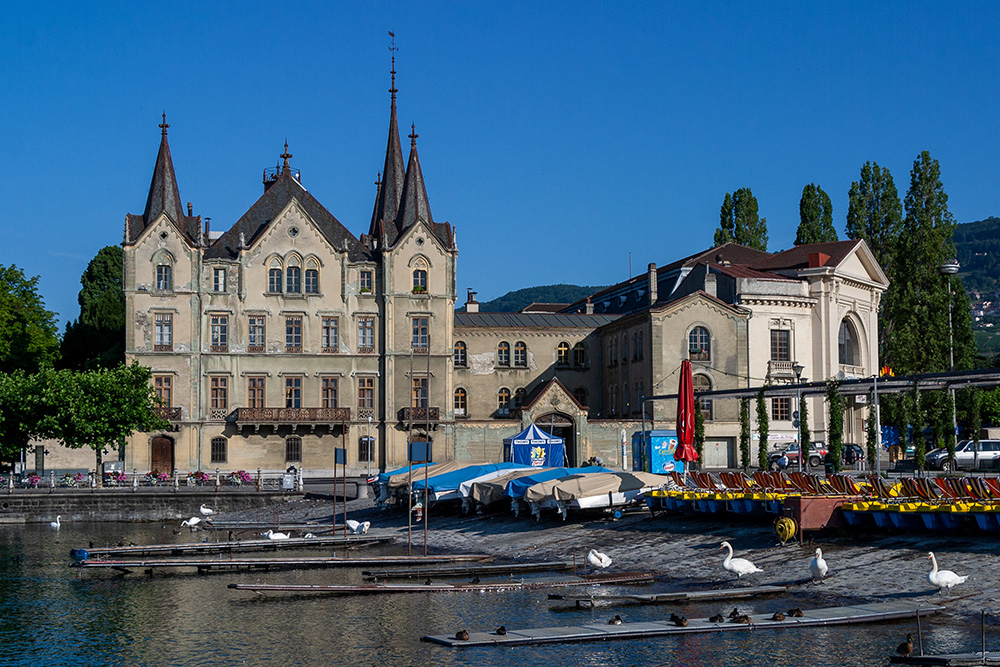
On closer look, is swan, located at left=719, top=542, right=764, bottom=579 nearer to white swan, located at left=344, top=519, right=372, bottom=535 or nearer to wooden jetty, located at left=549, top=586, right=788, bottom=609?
wooden jetty, located at left=549, top=586, right=788, bottom=609

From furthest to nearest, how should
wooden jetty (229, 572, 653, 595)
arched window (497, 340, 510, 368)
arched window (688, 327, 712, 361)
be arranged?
arched window (497, 340, 510, 368), arched window (688, 327, 712, 361), wooden jetty (229, 572, 653, 595)

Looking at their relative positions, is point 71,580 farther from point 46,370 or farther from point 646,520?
point 46,370

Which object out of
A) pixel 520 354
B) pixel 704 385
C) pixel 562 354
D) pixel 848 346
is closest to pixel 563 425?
pixel 520 354

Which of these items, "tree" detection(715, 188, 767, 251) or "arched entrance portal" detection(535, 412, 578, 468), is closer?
"arched entrance portal" detection(535, 412, 578, 468)

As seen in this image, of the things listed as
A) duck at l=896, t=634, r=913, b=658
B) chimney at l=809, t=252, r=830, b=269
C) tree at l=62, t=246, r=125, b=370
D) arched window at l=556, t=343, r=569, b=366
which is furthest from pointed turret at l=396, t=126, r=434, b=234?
duck at l=896, t=634, r=913, b=658

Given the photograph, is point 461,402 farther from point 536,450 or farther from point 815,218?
point 815,218

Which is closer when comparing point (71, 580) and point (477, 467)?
point (71, 580)

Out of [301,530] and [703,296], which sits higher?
Answer: [703,296]

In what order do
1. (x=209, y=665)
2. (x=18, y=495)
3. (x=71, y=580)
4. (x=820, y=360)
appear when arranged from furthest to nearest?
(x=820, y=360) < (x=18, y=495) < (x=71, y=580) < (x=209, y=665)

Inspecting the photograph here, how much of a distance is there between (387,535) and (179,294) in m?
32.7

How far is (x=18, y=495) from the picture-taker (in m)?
58.4

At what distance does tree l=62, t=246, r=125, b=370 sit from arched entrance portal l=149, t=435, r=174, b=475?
24491 millimetres

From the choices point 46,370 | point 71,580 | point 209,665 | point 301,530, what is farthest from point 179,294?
point 209,665

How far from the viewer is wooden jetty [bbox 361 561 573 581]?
1292 inches
